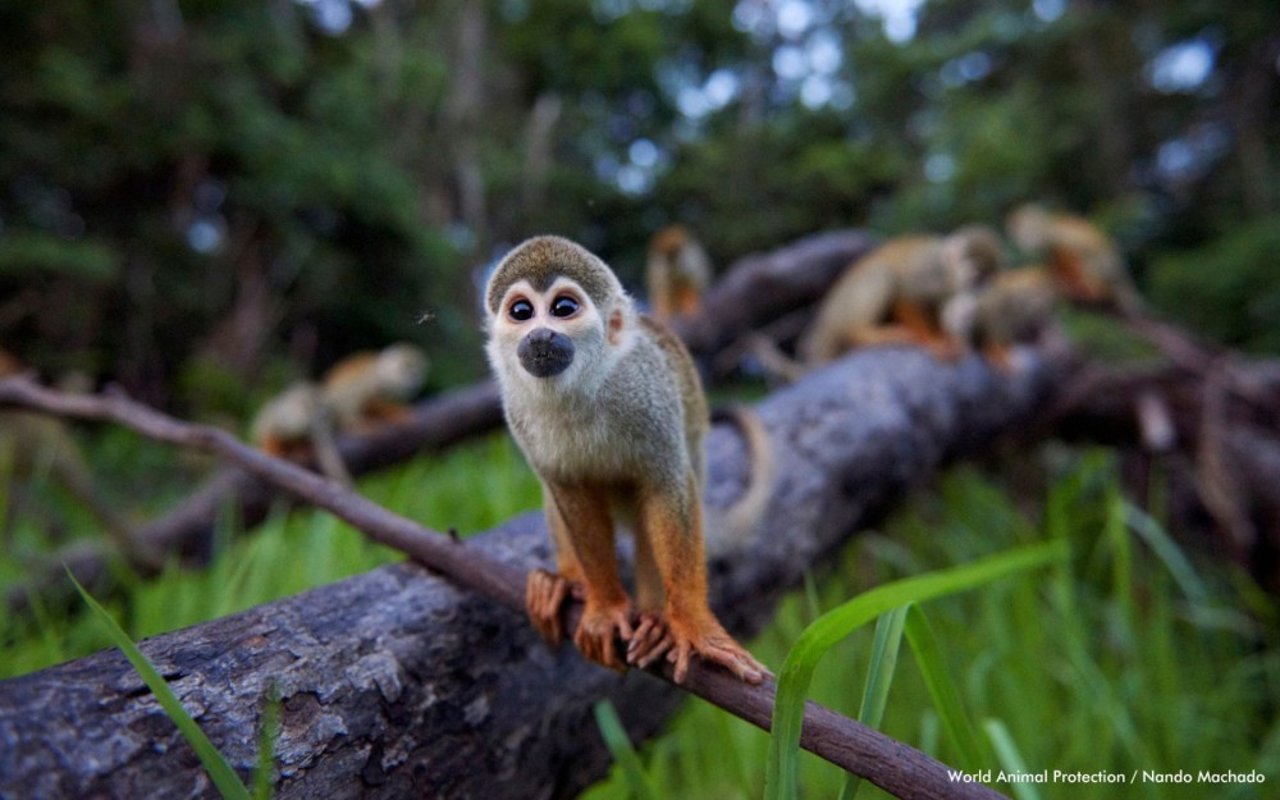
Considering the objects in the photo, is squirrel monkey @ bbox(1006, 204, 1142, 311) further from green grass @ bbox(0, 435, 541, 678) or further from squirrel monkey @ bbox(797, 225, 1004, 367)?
green grass @ bbox(0, 435, 541, 678)

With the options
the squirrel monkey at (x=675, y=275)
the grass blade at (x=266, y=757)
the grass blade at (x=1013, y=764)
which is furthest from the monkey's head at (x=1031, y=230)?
the grass blade at (x=266, y=757)

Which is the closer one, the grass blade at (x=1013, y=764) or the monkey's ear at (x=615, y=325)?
the grass blade at (x=1013, y=764)

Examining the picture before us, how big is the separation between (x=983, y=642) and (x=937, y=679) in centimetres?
169

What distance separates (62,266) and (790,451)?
497cm

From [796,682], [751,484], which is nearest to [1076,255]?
[751,484]

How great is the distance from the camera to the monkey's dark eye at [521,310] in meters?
1.28

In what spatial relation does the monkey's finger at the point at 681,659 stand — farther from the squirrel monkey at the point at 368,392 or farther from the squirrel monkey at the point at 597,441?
the squirrel monkey at the point at 368,392

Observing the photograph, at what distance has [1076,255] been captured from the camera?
5559 mm

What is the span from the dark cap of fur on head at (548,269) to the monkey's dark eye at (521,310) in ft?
0.10

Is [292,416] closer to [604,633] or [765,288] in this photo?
[765,288]

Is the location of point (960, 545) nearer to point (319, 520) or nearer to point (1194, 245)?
point (319, 520)

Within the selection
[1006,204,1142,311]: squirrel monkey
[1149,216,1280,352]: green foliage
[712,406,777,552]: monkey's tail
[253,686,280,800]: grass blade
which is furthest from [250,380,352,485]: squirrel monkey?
[1149,216,1280,352]: green foliage

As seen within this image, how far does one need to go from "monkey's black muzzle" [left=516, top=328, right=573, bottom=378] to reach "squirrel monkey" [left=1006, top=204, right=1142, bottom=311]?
5.22 metres

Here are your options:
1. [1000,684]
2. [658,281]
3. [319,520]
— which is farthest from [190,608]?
[658,281]
